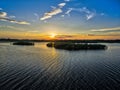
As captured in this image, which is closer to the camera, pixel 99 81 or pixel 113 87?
pixel 113 87

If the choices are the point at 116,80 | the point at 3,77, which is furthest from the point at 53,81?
the point at 116,80

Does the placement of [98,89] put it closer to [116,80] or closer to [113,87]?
[113,87]

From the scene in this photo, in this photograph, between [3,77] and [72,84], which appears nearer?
[72,84]

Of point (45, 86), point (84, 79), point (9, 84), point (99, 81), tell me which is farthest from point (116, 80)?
point (9, 84)

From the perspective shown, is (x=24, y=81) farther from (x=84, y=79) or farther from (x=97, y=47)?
(x=97, y=47)

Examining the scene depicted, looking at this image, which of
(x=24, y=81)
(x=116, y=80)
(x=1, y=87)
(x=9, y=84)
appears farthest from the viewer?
(x=116, y=80)

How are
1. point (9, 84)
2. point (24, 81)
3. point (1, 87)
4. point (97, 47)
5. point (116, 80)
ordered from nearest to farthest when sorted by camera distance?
1. point (1, 87)
2. point (9, 84)
3. point (24, 81)
4. point (116, 80)
5. point (97, 47)

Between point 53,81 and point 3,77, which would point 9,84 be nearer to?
point 3,77

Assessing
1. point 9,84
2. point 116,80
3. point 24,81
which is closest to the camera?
point 9,84
